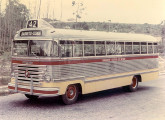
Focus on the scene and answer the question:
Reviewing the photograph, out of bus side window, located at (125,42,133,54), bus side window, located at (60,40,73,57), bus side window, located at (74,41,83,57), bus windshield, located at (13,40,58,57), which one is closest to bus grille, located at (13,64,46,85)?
bus windshield, located at (13,40,58,57)

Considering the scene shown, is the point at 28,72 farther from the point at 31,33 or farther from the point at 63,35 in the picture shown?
the point at 63,35

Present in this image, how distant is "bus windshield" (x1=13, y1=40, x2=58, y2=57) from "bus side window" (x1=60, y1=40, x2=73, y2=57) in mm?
251

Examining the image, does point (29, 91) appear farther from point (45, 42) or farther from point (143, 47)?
point (143, 47)

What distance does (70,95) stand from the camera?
9148 millimetres

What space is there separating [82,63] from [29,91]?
1.99m

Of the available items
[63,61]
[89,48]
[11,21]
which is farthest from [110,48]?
[11,21]

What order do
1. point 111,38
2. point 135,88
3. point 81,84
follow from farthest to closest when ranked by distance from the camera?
point 135,88 → point 111,38 → point 81,84

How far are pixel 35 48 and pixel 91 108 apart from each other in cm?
255

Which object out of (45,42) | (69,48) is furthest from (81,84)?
(45,42)

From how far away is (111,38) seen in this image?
10.9m

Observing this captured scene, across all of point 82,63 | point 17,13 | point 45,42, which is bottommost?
point 82,63

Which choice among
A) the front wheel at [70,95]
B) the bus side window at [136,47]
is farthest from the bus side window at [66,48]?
the bus side window at [136,47]

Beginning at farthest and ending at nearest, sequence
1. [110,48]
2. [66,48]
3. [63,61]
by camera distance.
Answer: [110,48] < [66,48] < [63,61]

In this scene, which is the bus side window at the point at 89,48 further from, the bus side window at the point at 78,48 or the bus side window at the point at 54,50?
the bus side window at the point at 54,50
